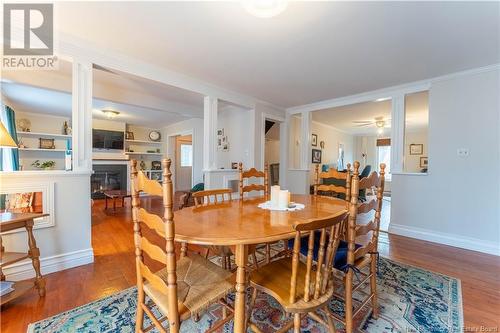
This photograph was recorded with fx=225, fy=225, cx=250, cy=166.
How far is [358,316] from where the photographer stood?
5.13 ft

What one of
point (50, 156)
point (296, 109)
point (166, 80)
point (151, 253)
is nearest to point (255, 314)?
point (151, 253)

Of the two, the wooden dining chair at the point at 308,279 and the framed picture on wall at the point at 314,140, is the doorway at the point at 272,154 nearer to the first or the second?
the framed picture on wall at the point at 314,140

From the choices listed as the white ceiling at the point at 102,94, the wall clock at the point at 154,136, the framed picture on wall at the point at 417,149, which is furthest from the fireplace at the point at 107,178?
the framed picture on wall at the point at 417,149

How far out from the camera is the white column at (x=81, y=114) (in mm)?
2223

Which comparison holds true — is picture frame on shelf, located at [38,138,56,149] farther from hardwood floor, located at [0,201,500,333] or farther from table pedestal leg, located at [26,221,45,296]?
table pedestal leg, located at [26,221,45,296]

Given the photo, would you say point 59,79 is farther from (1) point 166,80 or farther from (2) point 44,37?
(1) point 166,80

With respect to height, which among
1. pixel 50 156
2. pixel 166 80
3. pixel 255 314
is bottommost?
pixel 255 314

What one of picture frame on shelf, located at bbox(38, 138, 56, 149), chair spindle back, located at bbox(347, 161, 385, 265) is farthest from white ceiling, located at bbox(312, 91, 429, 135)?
picture frame on shelf, located at bbox(38, 138, 56, 149)

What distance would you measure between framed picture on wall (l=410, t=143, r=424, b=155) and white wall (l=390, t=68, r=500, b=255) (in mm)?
5571

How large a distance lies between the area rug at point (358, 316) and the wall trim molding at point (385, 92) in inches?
102

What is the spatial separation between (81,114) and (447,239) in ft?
15.1

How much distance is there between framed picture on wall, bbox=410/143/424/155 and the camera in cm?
770

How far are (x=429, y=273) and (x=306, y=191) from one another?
2706mm

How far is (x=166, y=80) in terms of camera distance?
294cm
